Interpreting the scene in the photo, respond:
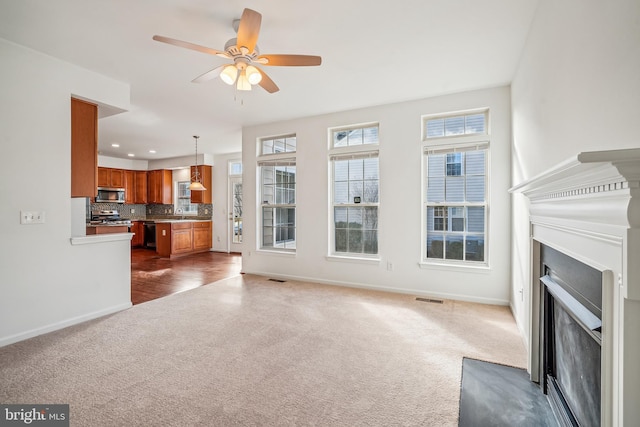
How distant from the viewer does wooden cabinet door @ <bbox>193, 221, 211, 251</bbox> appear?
767cm

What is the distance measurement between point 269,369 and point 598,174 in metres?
2.14

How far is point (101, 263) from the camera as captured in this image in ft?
10.6

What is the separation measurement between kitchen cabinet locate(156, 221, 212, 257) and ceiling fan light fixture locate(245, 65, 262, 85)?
5.55 metres

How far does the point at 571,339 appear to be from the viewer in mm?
1455

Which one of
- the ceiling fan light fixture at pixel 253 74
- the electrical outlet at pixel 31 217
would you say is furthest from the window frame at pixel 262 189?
the electrical outlet at pixel 31 217

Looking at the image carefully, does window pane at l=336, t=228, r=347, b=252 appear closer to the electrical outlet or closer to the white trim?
the white trim

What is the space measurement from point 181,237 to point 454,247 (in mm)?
6222

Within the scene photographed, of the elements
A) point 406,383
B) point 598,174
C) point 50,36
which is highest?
point 50,36

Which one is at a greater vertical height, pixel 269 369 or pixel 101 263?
pixel 101 263

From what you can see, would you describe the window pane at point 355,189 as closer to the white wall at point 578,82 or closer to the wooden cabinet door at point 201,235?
the white wall at point 578,82

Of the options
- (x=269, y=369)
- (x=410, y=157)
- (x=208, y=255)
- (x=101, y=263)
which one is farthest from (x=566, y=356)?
(x=208, y=255)

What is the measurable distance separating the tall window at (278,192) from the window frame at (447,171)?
206 centimetres

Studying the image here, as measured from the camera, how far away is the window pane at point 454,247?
3766 millimetres

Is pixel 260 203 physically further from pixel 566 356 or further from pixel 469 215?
pixel 566 356
